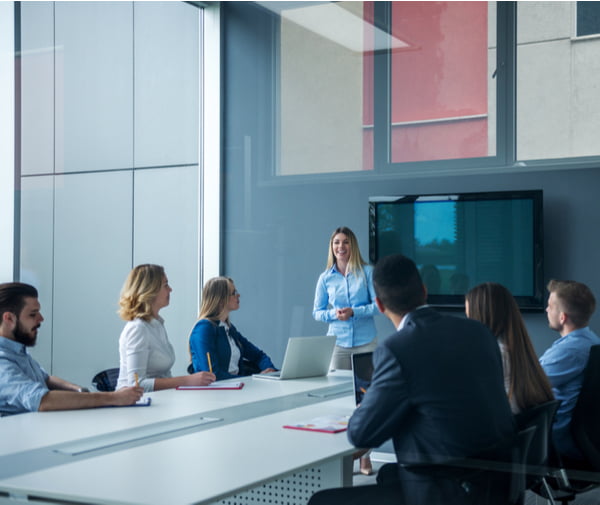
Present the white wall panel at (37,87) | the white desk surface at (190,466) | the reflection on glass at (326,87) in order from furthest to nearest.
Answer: the reflection on glass at (326,87)
the white wall panel at (37,87)
the white desk surface at (190,466)

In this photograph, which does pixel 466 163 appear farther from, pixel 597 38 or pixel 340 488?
pixel 340 488

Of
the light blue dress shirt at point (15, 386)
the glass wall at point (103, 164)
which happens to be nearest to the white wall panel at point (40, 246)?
the glass wall at point (103, 164)

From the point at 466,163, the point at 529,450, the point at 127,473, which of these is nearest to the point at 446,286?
the point at 466,163

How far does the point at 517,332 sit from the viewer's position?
2846mm

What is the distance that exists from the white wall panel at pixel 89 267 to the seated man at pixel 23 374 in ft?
8.21

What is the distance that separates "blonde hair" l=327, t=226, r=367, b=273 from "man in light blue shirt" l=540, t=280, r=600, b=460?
1880 mm

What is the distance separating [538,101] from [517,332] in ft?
7.59

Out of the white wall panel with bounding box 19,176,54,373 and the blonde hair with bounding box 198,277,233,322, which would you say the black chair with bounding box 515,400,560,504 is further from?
the white wall panel with bounding box 19,176,54,373

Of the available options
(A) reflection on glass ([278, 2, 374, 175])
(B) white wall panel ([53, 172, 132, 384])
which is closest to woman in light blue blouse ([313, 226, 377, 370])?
(A) reflection on glass ([278, 2, 374, 175])

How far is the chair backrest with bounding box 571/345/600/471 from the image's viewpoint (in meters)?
3.15

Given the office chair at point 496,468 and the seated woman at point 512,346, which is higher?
the seated woman at point 512,346

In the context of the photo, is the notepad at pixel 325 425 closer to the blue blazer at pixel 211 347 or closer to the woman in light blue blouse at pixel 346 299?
the blue blazer at pixel 211 347

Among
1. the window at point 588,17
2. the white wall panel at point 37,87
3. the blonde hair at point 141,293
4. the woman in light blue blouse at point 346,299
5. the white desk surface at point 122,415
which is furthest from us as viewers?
the white wall panel at point 37,87

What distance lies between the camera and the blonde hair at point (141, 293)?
3.81 meters
